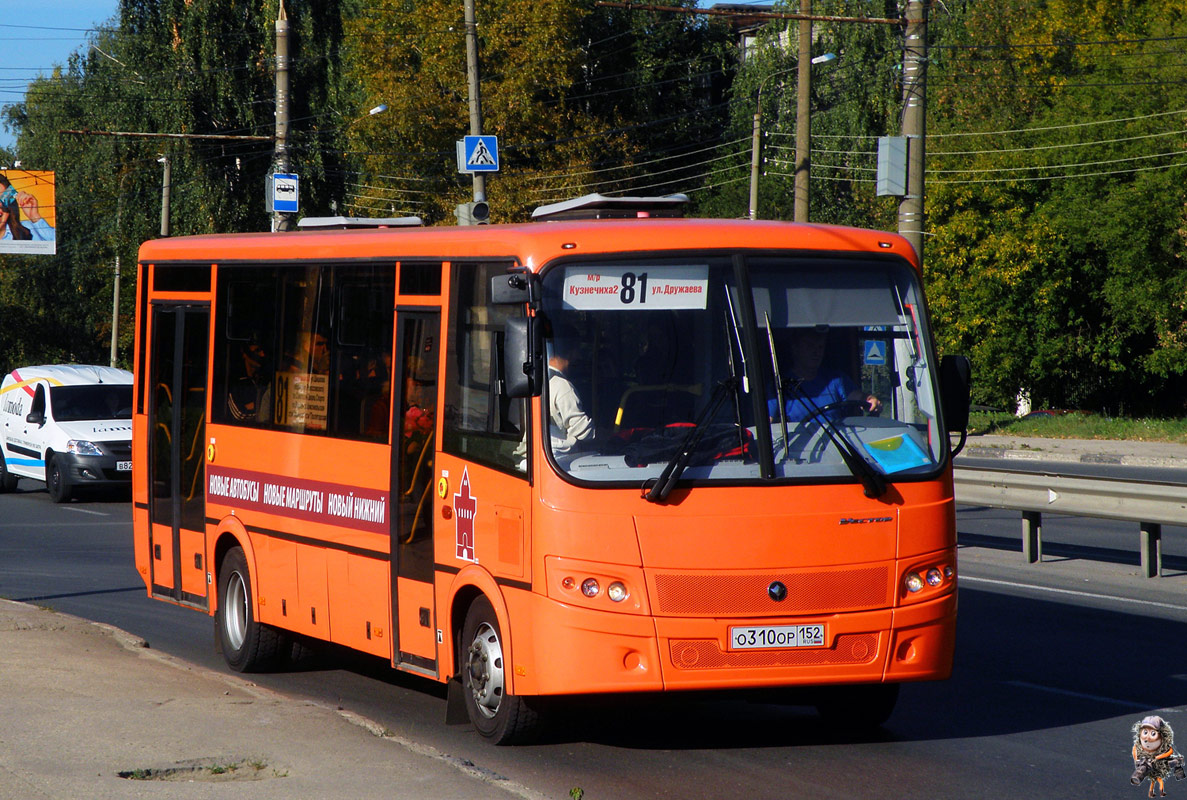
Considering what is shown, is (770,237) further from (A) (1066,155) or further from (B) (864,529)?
(A) (1066,155)

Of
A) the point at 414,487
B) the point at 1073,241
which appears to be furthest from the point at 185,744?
the point at 1073,241

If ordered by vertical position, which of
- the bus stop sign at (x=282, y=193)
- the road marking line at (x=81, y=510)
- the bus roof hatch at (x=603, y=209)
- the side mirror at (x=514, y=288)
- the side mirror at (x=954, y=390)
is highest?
the bus stop sign at (x=282, y=193)

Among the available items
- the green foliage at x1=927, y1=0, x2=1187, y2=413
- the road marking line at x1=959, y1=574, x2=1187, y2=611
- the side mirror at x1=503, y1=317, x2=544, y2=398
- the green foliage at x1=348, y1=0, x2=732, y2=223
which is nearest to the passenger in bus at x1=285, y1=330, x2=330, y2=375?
the side mirror at x1=503, y1=317, x2=544, y2=398

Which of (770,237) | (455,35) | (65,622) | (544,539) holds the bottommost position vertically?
(65,622)

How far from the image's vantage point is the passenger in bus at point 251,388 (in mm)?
10125

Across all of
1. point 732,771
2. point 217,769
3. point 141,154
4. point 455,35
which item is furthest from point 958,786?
point 141,154

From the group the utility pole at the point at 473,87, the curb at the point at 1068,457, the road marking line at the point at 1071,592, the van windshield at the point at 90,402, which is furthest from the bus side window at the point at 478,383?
the curb at the point at 1068,457

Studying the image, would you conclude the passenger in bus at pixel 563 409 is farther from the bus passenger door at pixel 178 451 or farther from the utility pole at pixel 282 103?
the utility pole at pixel 282 103

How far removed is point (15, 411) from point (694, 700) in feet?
64.0

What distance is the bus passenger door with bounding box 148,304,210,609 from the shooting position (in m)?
11.0

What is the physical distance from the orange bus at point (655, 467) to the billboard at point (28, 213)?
1833 inches

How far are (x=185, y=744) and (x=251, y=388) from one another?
12.1 ft

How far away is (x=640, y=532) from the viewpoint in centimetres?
700

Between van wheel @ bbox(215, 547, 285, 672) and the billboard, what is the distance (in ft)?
146
